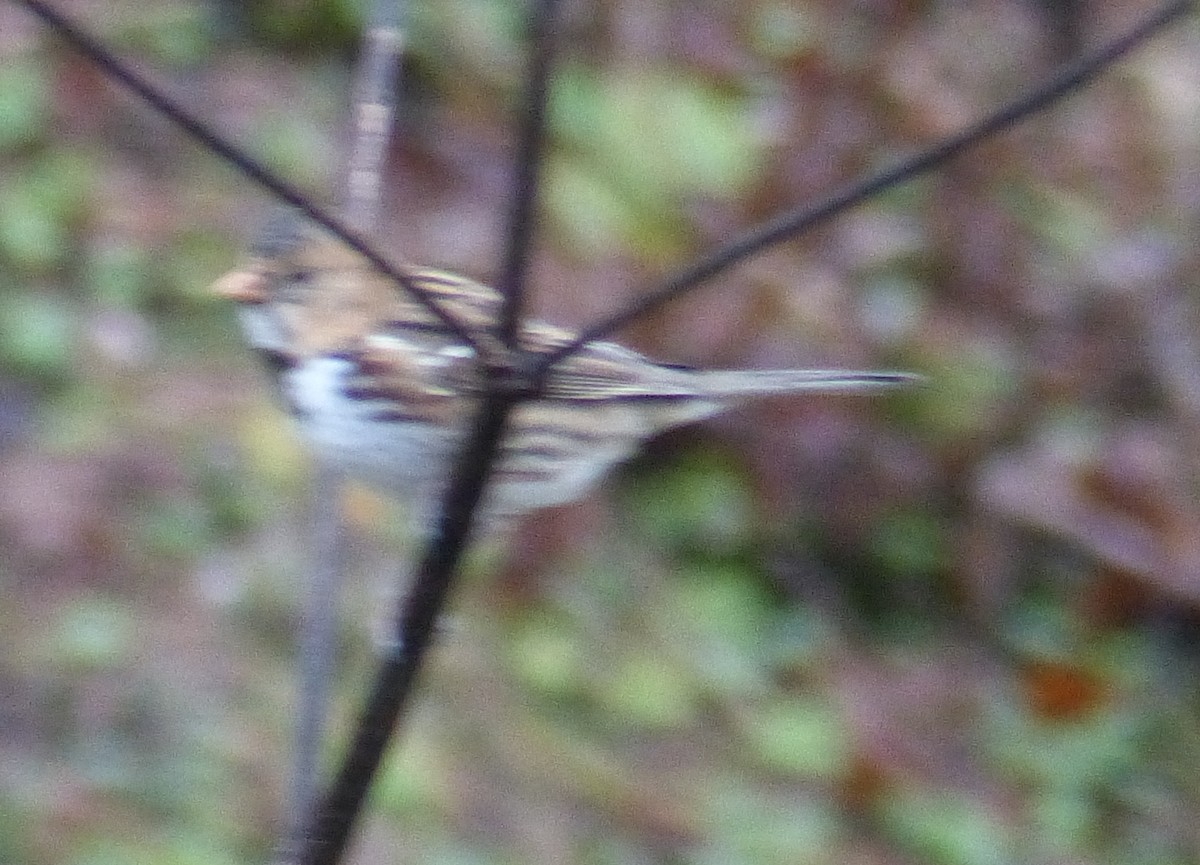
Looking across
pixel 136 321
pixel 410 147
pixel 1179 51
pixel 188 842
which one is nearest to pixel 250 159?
pixel 188 842

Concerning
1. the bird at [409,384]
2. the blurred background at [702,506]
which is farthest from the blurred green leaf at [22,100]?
the bird at [409,384]

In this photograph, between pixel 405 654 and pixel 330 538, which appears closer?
pixel 405 654

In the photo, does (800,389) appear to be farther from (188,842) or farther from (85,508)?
(85,508)

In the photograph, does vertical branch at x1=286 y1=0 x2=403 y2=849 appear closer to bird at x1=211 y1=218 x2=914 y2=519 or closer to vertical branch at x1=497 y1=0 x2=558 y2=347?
bird at x1=211 y1=218 x2=914 y2=519

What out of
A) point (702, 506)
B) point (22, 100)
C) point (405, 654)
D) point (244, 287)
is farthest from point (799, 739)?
point (405, 654)

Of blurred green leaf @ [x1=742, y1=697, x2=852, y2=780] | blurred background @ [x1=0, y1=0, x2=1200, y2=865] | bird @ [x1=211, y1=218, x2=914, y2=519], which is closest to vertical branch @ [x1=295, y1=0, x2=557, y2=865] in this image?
bird @ [x1=211, y1=218, x2=914, y2=519]

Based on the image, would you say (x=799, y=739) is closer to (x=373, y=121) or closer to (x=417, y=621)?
(x=373, y=121)
